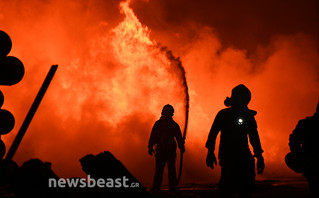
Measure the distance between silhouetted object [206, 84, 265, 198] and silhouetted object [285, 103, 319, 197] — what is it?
0.87m

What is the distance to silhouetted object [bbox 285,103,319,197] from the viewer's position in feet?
14.9

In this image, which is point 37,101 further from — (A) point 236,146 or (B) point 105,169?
(A) point 236,146

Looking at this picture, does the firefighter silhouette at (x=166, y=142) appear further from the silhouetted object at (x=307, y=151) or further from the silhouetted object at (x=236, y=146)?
the silhouetted object at (x=307, y=151)

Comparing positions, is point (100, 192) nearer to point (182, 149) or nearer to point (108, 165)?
point (108, 165)

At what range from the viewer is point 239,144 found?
5500 millimetres

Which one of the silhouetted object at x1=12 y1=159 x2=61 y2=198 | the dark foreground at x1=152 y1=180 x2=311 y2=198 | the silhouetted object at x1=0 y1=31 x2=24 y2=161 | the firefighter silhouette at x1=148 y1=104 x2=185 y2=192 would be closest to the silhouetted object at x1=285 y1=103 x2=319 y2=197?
the silhouetted object at x1=12 y1=159 x2=61 y2=198

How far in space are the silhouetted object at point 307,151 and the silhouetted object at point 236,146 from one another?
0.87 m

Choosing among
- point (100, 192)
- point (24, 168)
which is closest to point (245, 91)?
point (100, 192)

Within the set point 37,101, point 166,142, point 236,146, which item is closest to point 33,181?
point 37,101

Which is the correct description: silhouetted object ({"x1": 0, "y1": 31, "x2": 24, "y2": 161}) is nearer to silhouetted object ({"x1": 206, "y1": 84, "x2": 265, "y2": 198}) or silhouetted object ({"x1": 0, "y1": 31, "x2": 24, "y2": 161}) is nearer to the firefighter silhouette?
the firefighter silhouette

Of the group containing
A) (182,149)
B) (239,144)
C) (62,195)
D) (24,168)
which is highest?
(182,149)

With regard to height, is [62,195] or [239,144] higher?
[239,144]

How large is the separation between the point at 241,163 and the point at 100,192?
250 centimetres

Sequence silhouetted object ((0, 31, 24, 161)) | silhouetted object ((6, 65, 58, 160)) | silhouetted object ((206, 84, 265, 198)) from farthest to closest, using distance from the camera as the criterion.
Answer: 1. silhouetted object ((0, 31, 24, 161))
2. silhouetted object ((206, 84, 265, 198))
3. silhouetted object ((6, 65, 58, 160))
